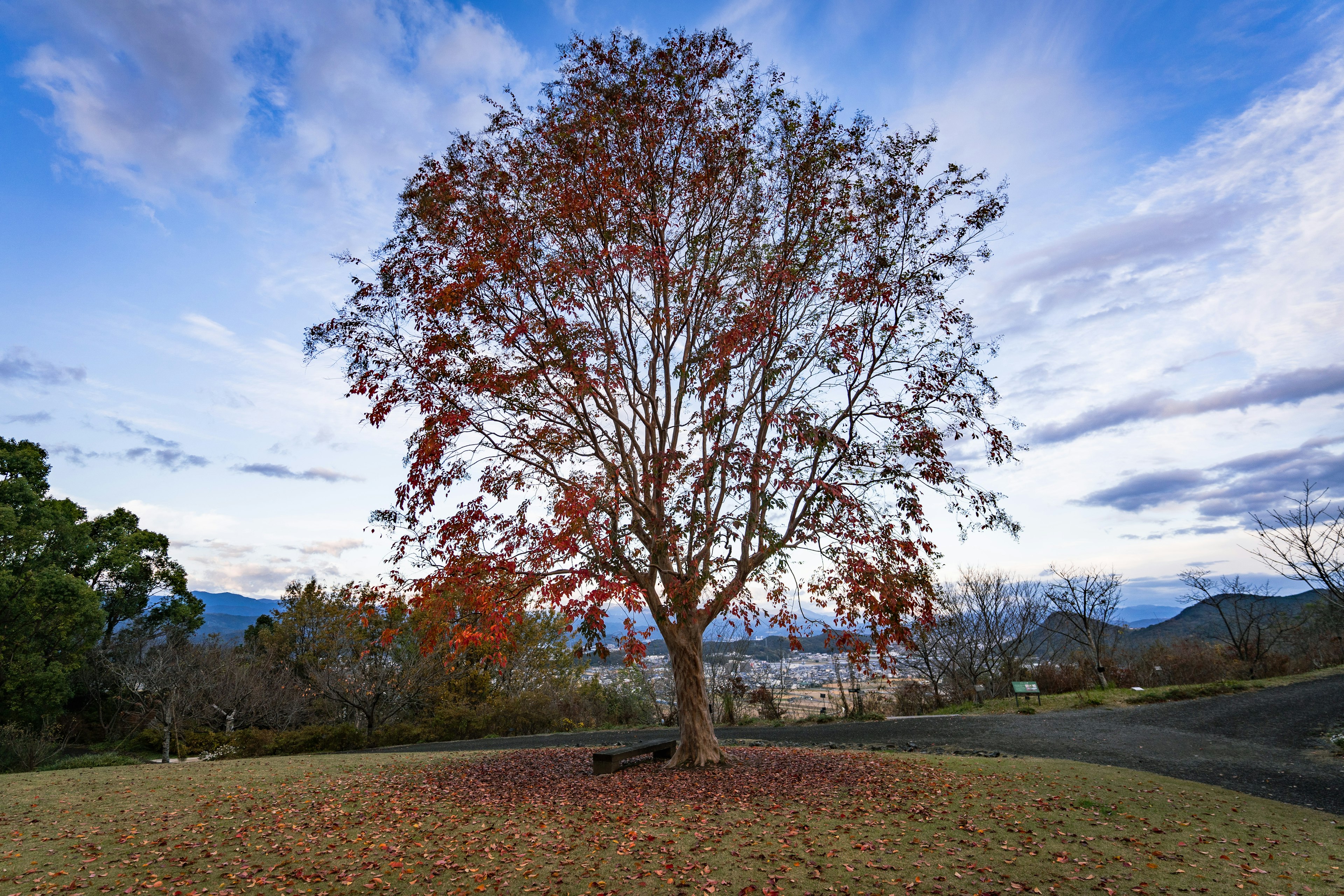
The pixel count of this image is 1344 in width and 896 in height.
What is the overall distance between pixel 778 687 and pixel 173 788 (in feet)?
55.2

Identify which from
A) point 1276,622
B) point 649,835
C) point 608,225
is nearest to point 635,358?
point 608,225

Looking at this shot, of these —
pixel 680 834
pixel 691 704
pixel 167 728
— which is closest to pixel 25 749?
pixel 167 728

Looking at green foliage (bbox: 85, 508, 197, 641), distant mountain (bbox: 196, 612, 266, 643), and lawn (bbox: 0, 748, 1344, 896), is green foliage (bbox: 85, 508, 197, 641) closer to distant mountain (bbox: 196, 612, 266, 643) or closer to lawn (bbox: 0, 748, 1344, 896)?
distant mountain (bbox: 196, 612, 266, 643)

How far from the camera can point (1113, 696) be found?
17719 mm

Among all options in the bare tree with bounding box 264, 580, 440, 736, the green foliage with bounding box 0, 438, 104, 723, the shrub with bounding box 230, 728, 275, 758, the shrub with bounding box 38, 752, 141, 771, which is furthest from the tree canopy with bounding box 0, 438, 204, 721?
the shrub with bounding box 230, 728, 275, 758

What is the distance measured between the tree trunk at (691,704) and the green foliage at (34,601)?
2591 cm

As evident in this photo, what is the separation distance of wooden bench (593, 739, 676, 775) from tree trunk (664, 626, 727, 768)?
0.60 metres

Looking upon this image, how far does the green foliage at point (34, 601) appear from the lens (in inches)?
891

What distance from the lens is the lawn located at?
5562 mm

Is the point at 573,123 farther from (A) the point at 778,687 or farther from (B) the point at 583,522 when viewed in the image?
(A) the point at 778,687

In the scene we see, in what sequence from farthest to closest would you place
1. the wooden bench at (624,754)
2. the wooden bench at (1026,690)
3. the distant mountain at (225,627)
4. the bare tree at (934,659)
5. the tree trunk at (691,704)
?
1. the distant mountain at (225,627)
2. the bare tree at (934,659)
3. the wooden bench at (1026,690)
4. the tree trunk at (691,704)
5. the wooden bench at (624,754)

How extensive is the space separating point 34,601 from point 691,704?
26626mm

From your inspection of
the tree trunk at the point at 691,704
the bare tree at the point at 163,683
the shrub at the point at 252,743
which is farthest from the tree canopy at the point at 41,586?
the tree trunk at the point at 691,704

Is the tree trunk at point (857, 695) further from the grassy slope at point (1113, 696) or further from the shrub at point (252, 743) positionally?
the shrub at point (252, 743)
